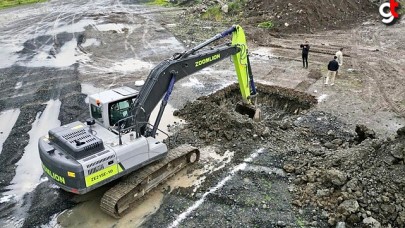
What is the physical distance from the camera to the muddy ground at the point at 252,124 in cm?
897

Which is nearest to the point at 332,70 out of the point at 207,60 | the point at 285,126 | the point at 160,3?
the point at 285,126

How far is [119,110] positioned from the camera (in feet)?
31.2

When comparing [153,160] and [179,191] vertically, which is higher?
[153,160]

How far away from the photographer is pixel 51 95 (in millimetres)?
16266

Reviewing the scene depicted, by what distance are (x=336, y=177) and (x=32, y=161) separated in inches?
323

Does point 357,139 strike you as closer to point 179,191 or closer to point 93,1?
point 179,191

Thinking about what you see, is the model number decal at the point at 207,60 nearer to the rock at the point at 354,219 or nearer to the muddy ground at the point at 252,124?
the muddy ground at the point at 252,124

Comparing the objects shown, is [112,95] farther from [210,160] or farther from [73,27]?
[73,27]

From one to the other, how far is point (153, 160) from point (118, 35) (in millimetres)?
17011

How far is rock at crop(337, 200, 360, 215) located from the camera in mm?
8477

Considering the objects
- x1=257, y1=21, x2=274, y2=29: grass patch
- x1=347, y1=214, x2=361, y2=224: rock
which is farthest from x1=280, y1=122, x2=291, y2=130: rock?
x1=257, y1=21, x2=274, y2=29: grass patch

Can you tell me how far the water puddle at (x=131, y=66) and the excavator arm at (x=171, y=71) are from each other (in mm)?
7550

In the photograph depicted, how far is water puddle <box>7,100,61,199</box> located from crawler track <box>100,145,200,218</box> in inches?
109

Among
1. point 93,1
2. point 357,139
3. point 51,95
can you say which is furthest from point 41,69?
point 93,1
